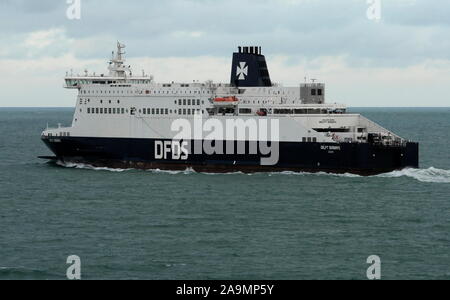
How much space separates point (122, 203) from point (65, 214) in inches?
146

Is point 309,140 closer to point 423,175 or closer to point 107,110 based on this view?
point 423,175

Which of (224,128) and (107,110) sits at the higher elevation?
(107,110)

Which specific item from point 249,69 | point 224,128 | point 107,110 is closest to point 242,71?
point 249,69

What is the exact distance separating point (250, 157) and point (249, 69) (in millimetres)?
6868

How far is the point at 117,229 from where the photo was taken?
35906 millimetres

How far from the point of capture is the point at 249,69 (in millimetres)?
55656

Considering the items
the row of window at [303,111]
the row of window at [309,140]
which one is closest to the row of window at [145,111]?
the row of window at [303,111]

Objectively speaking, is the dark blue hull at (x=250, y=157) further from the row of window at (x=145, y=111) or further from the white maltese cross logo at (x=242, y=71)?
the white maltese cross logo at (x=242, y=71)

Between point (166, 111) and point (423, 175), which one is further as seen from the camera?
point (166, 111)

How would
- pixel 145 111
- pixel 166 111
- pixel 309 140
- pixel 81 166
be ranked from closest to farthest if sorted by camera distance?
pixel 309 140
pixel 166 111
pixel 145 111
pixel 81 166

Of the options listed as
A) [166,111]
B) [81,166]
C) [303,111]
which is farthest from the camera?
[81,166]

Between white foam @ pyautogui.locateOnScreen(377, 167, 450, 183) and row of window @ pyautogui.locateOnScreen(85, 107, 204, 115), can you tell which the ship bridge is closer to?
row of window @ pyautogui.locateOnScreen(85, 107, 204, 115)

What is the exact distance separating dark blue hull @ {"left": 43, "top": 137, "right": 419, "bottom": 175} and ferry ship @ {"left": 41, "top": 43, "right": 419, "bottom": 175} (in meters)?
0.06
